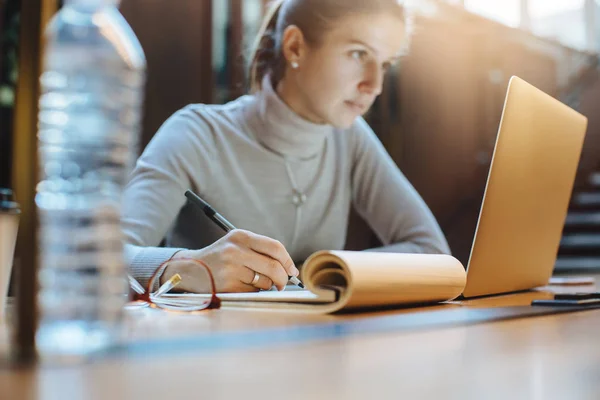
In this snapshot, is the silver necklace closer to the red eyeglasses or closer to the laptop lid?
the laptop lid

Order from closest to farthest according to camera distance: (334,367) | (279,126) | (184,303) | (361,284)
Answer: (334,367) < (361,284) < (184,303) < (279,126)

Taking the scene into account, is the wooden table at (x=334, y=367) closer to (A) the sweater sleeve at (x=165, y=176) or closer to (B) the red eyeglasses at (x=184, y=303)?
(B) the red eyeglasses at (x=184, y=303)

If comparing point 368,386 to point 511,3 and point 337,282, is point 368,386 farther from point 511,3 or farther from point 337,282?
point 511,3

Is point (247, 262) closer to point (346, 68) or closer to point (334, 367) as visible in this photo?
point (334, 367)

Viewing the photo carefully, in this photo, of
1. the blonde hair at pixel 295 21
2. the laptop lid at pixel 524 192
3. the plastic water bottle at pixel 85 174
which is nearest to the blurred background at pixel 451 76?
the blonde hair at pixel 295 21

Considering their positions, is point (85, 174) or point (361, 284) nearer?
point (85, 174)

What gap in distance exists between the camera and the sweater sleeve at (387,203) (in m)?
1.45

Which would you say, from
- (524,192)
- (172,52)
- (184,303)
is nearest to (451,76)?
(172,52)

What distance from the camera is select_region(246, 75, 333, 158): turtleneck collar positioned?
145 cm

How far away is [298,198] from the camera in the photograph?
147cm

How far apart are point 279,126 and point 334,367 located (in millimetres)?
1117

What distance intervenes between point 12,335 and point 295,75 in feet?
4.21

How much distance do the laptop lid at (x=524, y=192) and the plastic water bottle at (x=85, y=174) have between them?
1.51 feet

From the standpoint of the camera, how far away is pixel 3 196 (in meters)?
0.51
